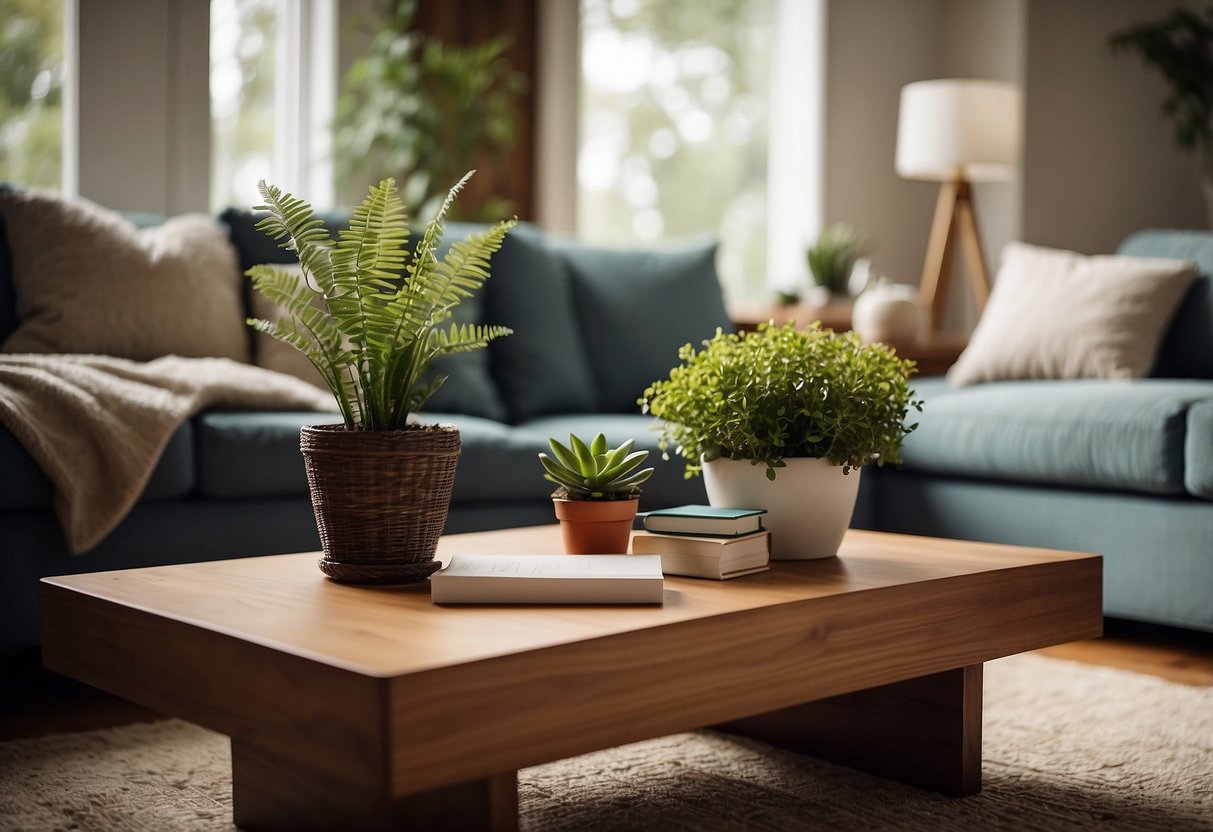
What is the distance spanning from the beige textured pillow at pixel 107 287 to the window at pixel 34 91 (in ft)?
3.33

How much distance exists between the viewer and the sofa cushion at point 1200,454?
263cm

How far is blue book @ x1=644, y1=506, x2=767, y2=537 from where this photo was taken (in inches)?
63.6

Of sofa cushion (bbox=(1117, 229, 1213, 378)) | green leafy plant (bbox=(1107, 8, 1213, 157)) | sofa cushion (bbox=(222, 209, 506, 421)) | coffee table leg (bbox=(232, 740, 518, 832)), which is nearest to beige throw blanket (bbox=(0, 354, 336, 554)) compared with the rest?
sofa cushion (bbox=(222, 209, 506, 421))

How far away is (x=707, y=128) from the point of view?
562 centimetres

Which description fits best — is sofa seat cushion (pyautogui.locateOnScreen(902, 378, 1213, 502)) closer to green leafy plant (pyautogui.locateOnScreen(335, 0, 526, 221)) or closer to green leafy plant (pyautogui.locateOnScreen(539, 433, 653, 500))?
green leafy plant (pyautogui.locateOnScreen(539, 433, 653, 500))

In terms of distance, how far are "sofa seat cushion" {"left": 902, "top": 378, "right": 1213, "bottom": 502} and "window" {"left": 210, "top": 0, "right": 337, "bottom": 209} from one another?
2289mm

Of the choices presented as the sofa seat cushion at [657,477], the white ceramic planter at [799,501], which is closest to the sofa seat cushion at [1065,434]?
the sofa seat cushion at [657,477]

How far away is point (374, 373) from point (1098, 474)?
1826 millimetres

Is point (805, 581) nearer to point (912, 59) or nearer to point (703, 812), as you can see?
point (703, 812)

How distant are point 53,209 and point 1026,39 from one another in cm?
408

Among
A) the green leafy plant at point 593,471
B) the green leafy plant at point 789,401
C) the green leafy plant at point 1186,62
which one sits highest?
the green leafy plant at point 1186,62

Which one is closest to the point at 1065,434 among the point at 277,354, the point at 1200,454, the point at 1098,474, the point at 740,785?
the point at 1098,474

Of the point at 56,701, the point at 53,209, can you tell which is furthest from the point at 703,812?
the point at 53,209

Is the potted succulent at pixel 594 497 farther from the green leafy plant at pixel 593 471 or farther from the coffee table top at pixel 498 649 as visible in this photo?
the coffee table top at pixel 498 649
